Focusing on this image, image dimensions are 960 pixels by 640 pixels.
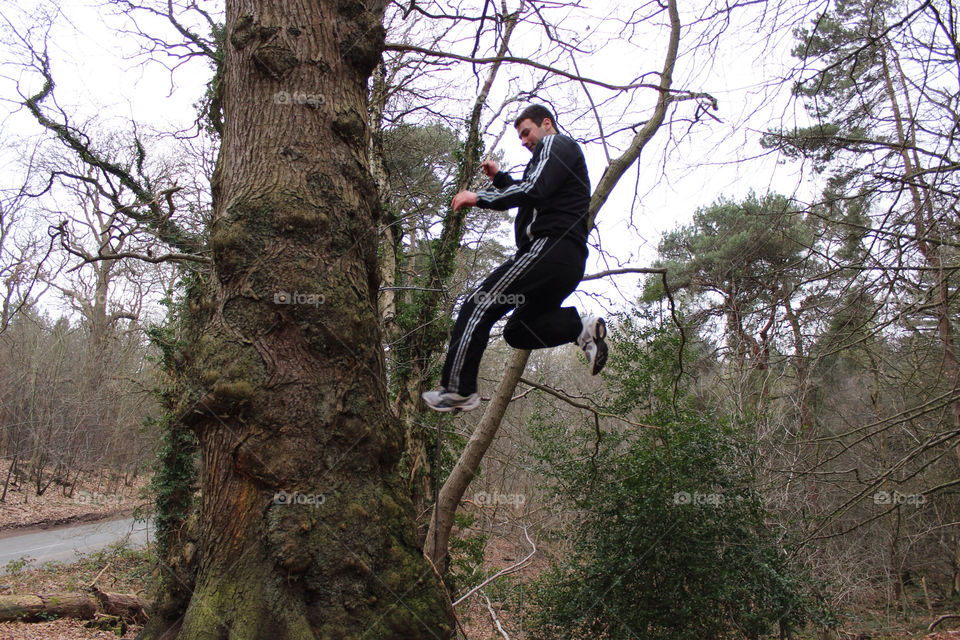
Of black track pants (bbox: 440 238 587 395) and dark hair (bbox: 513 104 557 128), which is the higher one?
dark hair (bbox: 513 104 557 128)

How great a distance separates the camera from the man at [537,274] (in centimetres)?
293

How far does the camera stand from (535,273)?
9.66 ft

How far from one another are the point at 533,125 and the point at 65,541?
17460 millimetres

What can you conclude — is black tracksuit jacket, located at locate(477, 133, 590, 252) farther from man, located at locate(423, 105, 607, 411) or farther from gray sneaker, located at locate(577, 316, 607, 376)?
gray sneaker, located at locate(577, 316, 607, 376)

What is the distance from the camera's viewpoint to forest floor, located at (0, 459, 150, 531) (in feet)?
55.3

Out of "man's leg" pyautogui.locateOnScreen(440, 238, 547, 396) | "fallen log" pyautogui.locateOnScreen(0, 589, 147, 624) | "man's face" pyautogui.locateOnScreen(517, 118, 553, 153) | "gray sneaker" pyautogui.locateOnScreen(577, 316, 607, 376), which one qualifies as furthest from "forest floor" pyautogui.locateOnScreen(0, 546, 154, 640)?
"man's face" pyautogui.locateOnScreen(517, 118, 553, 153)

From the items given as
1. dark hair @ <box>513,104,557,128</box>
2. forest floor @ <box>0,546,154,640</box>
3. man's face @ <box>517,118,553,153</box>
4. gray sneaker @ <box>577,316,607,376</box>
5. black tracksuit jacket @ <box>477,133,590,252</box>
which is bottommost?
forest floor @ <box>0,546,154,640</box>

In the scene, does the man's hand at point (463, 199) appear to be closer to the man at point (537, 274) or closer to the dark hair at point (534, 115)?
the man at point (537, 274)

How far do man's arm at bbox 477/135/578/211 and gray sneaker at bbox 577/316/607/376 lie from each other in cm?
74

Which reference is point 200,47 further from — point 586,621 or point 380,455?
point 586,621

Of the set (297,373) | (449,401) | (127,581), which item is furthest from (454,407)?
(127,581)

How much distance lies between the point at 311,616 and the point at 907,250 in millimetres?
5609

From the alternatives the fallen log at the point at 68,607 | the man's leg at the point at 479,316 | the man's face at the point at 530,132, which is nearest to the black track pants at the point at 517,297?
the man's leg at the point at 479,316

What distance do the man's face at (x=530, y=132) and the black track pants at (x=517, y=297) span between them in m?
0.69
